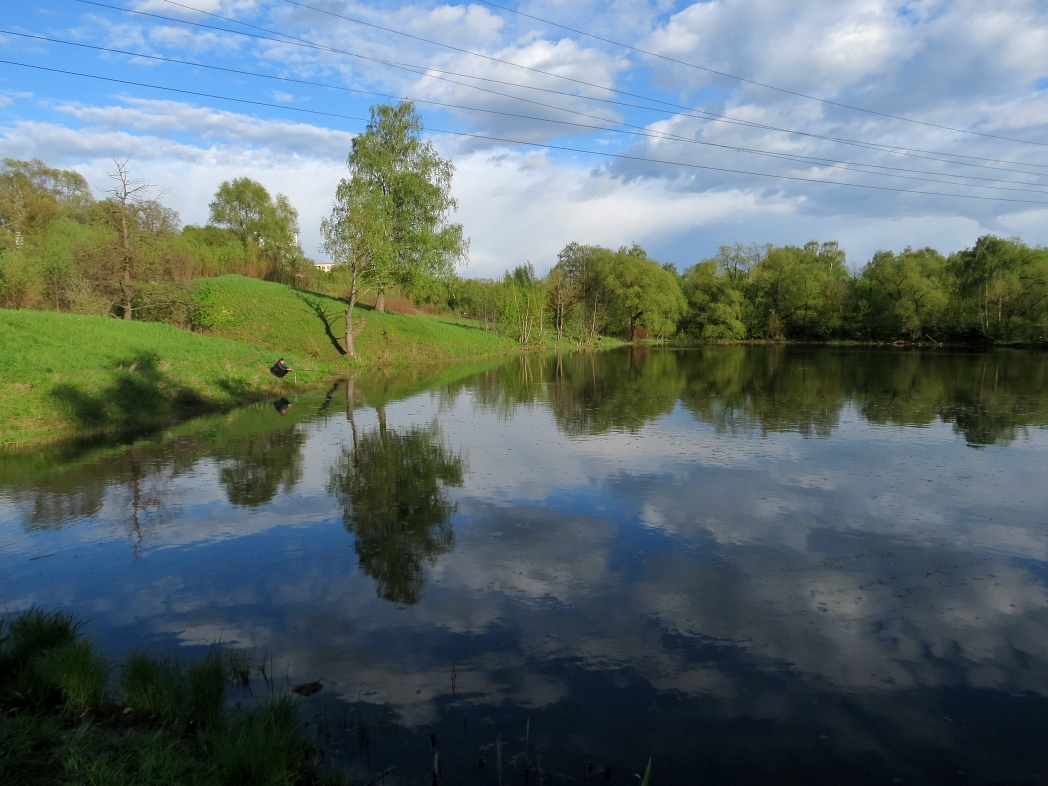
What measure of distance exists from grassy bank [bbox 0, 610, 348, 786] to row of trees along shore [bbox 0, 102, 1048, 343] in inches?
1143

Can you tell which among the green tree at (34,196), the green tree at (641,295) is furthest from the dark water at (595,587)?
the green tree at (641,295)

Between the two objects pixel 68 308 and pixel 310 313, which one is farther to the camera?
pixel 310 313

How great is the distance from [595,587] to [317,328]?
34907 mm

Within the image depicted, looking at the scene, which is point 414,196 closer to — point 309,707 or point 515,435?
point 515,435

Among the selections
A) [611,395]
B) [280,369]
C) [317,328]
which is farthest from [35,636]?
[317,328]

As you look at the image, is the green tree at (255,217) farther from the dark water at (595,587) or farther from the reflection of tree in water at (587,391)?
the dark water at (595,587)

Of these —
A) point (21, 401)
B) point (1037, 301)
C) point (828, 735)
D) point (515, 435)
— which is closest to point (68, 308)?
point (21, 401)

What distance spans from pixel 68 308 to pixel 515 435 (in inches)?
989

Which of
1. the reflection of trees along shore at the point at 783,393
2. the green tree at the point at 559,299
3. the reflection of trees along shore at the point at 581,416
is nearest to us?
the reflection of trees along shore at the point at 581,416

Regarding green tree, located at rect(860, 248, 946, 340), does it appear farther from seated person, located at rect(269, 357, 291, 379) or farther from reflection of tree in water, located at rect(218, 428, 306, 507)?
reflection of tree in water, located at rect(218, 428, 306, 507)

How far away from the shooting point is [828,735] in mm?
4930

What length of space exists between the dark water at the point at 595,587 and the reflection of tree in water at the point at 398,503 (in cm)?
6

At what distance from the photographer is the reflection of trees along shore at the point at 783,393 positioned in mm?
18516

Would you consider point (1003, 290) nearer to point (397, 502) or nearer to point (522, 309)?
point (522, 309)
